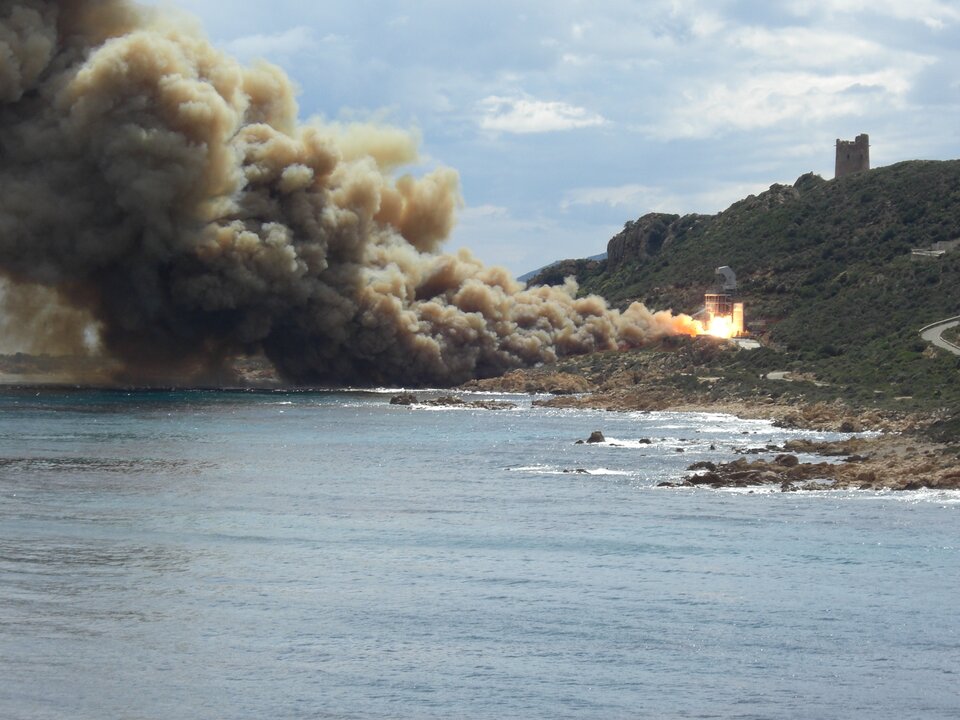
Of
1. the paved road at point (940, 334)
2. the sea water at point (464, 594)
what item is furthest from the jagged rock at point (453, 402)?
the sea water at point (464, 594)

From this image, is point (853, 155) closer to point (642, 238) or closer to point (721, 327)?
point (642, 238)

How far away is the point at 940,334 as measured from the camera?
92188 millimetres

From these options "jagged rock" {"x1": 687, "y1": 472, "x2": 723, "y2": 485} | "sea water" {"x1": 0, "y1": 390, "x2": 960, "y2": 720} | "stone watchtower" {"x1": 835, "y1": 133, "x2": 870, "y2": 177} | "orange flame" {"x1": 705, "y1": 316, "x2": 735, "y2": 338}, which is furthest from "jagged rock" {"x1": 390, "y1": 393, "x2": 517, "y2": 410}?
"stone watchtower" {"x1": 835, "y1": 133, "x2": 870, "y2": 177}

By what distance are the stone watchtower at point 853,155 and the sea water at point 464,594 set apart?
105727 mm

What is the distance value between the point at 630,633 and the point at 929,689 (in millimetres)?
5588

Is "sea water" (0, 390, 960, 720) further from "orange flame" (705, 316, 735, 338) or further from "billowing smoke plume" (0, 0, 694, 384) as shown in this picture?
"orange flame" (705, 316, 735, 338)

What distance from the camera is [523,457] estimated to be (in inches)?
2303

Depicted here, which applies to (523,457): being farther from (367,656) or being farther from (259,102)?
(259,102)

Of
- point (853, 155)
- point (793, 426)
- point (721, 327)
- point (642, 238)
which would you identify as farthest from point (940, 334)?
point (642, 238)

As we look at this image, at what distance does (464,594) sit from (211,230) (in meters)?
74.1

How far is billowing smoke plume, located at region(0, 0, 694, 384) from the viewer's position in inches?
3755

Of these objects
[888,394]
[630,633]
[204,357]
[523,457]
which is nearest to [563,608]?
[630,633]

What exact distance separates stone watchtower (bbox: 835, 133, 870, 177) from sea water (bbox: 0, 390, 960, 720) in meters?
106

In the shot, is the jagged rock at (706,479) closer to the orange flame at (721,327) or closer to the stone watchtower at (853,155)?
the orange flame at (721,327)
